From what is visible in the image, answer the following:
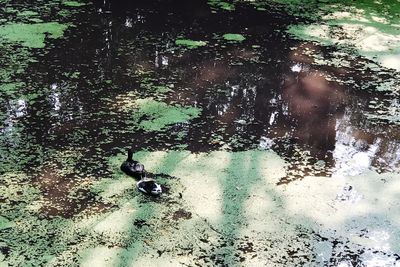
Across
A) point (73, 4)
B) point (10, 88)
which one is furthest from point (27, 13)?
point (10, 88)

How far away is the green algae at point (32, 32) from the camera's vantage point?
3814 millimetres

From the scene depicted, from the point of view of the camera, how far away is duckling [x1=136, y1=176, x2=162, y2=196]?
2277 mm

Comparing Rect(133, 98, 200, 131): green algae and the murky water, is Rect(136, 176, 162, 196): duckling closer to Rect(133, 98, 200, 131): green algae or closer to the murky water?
the murky water

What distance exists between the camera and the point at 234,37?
4117 mm

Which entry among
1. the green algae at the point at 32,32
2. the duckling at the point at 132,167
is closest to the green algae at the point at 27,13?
the green algae at the point at 32,32

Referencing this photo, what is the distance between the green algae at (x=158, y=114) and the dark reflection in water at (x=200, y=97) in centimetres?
6

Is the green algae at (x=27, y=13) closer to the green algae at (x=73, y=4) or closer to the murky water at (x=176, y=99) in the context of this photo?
the murky water at (x=176, y=99)

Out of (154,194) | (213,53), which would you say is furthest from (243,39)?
(154,194)

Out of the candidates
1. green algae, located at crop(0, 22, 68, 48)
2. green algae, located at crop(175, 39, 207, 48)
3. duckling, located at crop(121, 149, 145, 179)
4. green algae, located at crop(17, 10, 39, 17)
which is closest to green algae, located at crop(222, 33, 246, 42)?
green algae, located at crop(175, 39, 207, 48)

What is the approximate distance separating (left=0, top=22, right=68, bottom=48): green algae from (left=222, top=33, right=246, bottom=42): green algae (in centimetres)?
130

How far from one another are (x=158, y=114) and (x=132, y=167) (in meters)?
0.65

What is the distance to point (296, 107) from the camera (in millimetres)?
3197

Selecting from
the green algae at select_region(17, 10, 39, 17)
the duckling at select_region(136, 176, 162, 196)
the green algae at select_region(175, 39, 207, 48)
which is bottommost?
the duckling at select_region(136, 176, 162, 196)

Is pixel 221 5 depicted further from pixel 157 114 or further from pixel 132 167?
pixel 132 167
